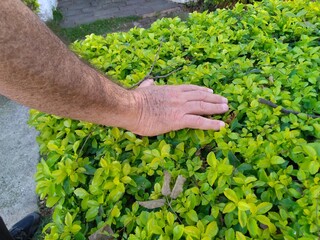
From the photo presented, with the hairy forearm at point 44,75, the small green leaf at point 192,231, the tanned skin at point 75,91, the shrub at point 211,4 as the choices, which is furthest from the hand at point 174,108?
the shrub at point 211,4

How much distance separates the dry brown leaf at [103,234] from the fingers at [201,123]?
1.68 ft

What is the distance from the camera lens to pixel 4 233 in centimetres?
262

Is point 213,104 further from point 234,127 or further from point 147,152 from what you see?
point 147,152

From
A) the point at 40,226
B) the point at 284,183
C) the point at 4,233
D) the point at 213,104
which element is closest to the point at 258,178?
the point at 284,183

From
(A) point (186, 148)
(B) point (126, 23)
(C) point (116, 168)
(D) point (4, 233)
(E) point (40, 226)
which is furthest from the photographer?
(B) point (126, 23)

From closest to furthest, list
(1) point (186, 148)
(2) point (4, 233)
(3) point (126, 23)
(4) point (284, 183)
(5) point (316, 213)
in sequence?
(5) point (316, 213) < (4) point (284, 183) < (1) point (186, 148) < (2) point (4, 233) < (3) point (126, 23)

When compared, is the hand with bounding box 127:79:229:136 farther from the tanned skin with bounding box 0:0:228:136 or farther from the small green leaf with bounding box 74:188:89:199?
the small green leaf with bounding box 74:188:89:199

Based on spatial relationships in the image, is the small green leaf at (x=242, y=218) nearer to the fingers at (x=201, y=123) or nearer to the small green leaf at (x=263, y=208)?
the small green leaf at (x=263, y=208)

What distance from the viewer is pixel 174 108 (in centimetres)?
169

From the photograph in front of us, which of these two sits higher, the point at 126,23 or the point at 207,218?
the point at 207,218

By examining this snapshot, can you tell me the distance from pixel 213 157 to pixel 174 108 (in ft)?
1.09

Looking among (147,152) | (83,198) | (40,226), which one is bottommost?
(40,226)

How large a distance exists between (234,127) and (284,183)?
36 cm

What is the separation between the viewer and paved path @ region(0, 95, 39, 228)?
3.63m
